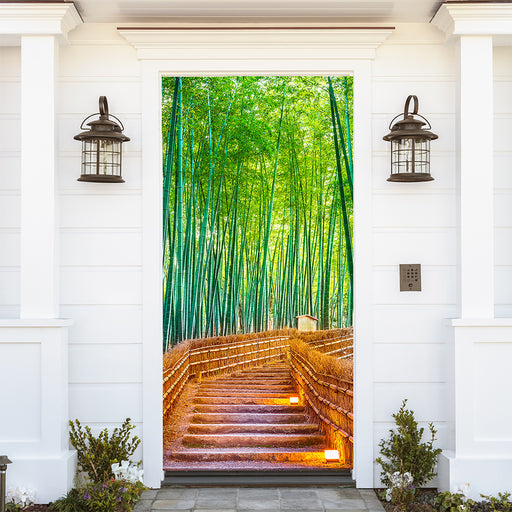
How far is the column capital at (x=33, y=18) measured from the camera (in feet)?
10.3

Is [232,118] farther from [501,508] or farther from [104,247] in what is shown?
[501,508]

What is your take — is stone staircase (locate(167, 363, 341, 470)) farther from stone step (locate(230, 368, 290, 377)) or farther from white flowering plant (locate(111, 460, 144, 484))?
white flowering plant (locate(111, 460, 144, 484))

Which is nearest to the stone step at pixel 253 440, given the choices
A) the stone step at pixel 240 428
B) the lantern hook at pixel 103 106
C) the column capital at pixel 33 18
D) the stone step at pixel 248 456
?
the stone step at pixel 240 428

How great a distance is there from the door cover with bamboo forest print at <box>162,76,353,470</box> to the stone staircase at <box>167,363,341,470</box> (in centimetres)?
2

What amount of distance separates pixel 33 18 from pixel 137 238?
1273mm

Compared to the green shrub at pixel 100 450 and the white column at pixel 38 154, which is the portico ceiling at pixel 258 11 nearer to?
the white column at pixel 38 154

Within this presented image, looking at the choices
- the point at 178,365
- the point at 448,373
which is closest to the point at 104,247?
the point at 448,373

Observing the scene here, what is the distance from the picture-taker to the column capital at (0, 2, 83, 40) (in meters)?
3.13

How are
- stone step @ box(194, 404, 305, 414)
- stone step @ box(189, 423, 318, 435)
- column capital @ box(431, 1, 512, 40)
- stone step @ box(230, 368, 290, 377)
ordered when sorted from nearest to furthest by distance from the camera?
column capital @ box(431, 1, 512, 40) → stone step @ box(189, 423, 318, 435) → stone step @ box(194, 404, 305, 414) → stone step @ box(230, 368, 290, 377)

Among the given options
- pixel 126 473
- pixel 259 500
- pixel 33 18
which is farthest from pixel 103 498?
pixel 33 18

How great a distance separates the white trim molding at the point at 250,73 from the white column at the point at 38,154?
49 cm

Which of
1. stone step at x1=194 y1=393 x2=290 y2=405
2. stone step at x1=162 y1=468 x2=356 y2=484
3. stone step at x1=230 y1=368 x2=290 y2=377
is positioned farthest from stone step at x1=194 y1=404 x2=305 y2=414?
stone step at x1=162 y1=468 x2=356 y2=484

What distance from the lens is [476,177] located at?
10.7 feet

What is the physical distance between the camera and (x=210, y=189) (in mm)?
6973
